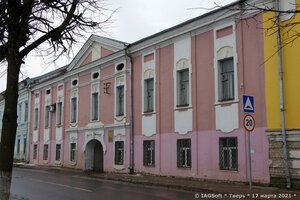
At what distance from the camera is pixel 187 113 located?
2019cm

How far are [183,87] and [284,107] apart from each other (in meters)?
6.49

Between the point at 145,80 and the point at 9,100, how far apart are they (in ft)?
52.0

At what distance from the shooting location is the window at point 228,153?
17594 millimetres

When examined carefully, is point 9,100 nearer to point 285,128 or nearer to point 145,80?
point 285,128

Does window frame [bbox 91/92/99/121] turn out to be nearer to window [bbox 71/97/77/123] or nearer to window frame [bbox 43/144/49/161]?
window [bbox 71/97/77/123]

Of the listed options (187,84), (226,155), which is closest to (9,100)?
(226,155)

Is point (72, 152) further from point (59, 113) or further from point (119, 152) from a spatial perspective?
point (119, 152)

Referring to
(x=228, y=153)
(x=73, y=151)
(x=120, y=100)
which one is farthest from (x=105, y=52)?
(x=228, y=153)

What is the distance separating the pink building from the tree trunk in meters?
8.68

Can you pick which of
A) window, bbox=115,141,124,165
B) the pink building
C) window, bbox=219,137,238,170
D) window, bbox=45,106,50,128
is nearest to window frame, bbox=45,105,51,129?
window, bbox=45,106,50,128

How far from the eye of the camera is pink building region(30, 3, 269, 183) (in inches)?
688

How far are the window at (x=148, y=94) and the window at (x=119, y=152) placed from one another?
3104 millimetres

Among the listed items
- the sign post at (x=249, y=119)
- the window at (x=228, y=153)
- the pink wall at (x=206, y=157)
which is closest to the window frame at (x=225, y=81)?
the pink wall at (x=206, y=157)

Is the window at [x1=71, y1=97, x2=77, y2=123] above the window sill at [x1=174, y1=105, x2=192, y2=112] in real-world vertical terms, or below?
above
